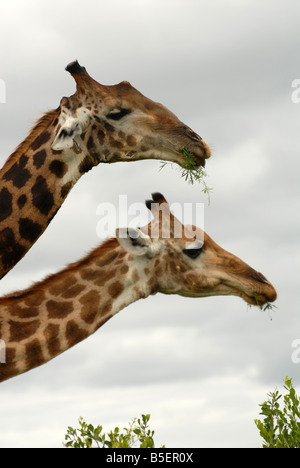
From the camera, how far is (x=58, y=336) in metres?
14.4

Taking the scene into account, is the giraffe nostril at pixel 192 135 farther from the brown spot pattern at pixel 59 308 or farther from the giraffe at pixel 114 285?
the brown spot pattern at pixel 59 308

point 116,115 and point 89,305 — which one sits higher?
point 116,115

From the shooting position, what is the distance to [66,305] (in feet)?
48.3

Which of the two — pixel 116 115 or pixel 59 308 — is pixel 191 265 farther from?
pixel 116 115

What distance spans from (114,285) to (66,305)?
2.48ft

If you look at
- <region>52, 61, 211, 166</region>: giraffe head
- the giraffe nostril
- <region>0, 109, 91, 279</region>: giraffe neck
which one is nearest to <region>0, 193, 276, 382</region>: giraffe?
<region>0, 109, 91, 279</region>: giraffe neck

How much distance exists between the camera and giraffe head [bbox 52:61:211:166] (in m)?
15.4

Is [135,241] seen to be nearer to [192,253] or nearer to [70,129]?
[192,253]

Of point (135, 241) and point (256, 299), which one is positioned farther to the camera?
point (256, 299)

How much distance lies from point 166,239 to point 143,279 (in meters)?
0.82

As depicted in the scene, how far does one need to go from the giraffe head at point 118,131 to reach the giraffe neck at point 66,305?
60.5 inches

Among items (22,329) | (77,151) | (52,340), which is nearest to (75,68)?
(77,151)
